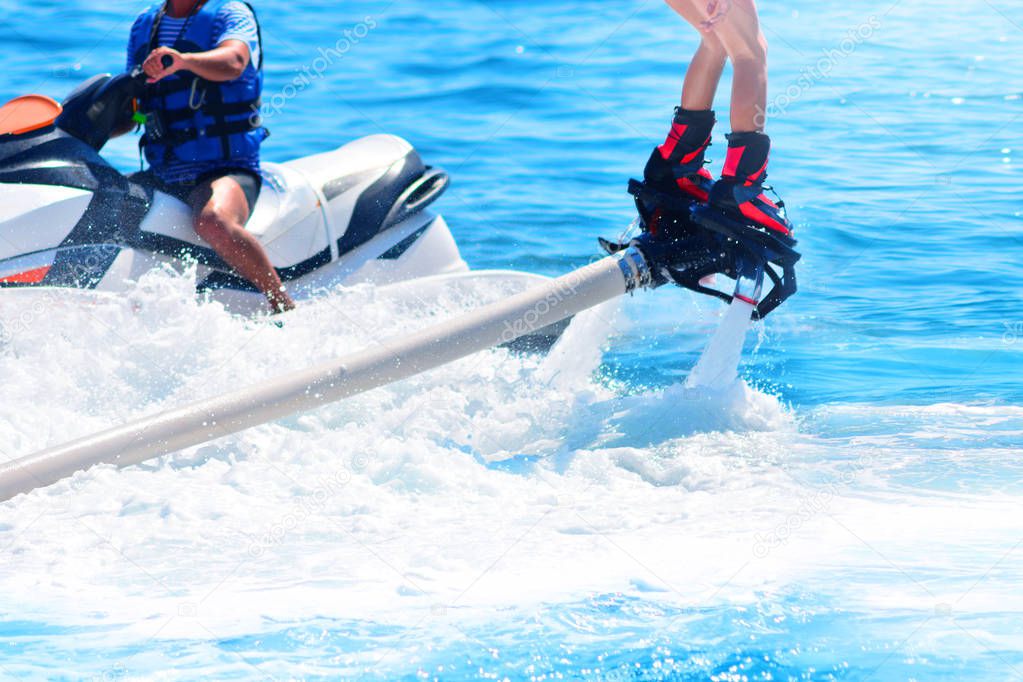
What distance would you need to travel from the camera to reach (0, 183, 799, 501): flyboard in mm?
2926

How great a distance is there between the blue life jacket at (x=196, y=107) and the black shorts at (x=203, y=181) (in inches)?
2.1

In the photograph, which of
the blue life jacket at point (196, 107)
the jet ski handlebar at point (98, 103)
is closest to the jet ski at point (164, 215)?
the jet ski handlebar at point (98, 103)

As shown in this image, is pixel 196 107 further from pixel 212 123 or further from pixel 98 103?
pixel 98 103

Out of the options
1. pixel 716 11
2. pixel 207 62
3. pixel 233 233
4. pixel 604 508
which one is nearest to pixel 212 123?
pixel 207 62

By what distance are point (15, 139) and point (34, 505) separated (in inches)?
61.7

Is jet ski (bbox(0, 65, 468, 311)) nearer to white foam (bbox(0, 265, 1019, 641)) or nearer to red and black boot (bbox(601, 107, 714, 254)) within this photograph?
white foam (bbox(0, 265, 1019, 641))

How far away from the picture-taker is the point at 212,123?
13.6 ft

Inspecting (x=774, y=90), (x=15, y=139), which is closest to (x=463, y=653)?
(x=15, y=139)

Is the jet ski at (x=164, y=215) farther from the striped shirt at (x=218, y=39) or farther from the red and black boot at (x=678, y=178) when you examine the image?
the red and black boot at (x=678, y=178)

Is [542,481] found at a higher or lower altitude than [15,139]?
lower

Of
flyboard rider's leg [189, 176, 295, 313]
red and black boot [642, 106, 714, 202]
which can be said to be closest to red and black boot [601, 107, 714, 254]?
red and black boot [642, 106, 714, 202]

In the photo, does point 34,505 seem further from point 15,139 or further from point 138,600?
point 15,139

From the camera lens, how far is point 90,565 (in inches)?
102

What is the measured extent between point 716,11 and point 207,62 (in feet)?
5.29
